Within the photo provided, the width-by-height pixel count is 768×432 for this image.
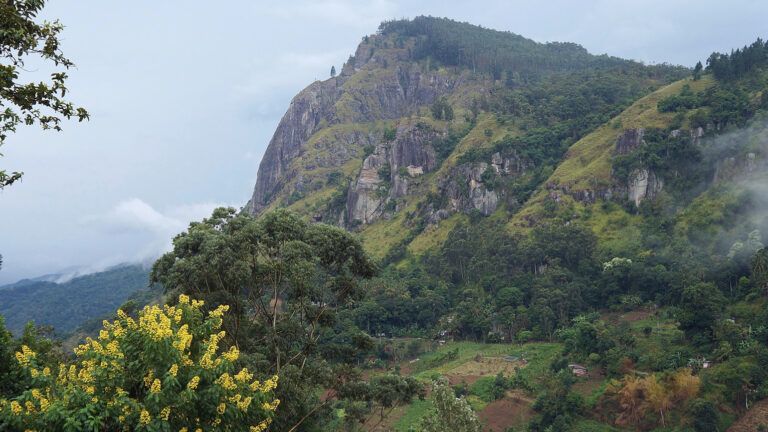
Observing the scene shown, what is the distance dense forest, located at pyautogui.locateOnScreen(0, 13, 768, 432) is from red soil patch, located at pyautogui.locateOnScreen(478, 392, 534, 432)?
21cm

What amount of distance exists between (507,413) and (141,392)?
44340mm

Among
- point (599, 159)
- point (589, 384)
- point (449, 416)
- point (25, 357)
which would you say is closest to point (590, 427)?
point (589, 384)

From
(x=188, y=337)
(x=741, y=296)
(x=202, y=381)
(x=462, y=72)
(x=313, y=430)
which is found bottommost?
(x=741, y=296)

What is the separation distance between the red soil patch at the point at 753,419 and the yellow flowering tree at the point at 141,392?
40.5 metres

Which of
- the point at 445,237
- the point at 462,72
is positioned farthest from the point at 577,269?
the point at 462,72

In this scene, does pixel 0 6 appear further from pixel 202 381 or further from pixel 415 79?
pixel 415 79

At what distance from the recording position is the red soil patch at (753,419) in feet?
120

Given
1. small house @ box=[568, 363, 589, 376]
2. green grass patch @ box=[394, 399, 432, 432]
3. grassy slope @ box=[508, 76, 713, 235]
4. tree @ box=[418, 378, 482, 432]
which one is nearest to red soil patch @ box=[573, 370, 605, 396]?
small house @ box=[568, 363, 589, 376]

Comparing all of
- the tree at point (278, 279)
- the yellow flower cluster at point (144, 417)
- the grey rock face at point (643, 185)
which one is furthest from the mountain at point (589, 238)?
the yellow flower cluster at point (144, 417)

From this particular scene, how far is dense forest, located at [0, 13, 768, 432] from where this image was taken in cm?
827

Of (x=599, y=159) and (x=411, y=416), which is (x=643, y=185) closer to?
(x=599, y=159)

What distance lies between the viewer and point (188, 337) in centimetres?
788

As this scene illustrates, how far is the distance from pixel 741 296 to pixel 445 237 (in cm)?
5355

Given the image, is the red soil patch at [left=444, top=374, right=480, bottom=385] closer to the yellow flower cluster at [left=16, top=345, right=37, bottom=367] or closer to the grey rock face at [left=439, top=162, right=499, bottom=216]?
the yellow flower cluster at [left=16, top=345, right=37, bottom=367]
